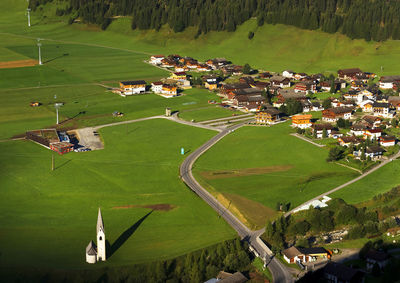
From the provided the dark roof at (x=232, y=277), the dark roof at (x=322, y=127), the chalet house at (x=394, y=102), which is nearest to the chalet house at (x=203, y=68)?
the chalet house at (x=394, y=102)

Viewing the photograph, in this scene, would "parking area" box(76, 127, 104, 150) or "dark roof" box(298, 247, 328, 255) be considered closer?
"dark roof" box(298, 247, 328, 255)

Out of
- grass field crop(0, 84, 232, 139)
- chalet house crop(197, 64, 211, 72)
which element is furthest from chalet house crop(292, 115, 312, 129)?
chalet house crop(197, 64, 211, 72)

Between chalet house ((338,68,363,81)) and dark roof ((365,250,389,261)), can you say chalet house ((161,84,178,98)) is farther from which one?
dark roof ((365,250,389,261))

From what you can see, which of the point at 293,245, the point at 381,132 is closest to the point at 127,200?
the point at 293,245

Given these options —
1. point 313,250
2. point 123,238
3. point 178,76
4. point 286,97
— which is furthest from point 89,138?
point 178,76

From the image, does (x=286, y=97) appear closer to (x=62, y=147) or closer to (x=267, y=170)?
(x=267, y=170)

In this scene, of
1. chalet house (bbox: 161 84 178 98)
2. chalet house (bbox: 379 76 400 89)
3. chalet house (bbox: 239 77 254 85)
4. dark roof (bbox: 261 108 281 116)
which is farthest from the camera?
chalet house (bbox: 239 77 254 85)

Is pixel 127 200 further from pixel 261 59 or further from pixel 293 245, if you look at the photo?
pixel 261 59
